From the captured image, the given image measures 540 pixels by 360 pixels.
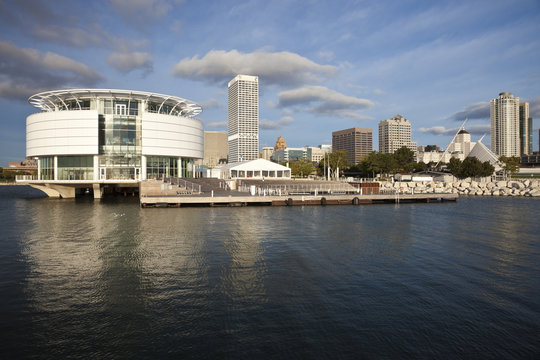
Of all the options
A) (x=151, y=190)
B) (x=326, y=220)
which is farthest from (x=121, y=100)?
(x=326, y=220)

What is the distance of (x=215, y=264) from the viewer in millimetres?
21359

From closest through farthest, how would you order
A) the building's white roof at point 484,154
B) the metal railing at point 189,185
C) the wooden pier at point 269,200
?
the wooden pier at point 269,200, the metal railing at point 189,185, the building's white roof at point 484,154

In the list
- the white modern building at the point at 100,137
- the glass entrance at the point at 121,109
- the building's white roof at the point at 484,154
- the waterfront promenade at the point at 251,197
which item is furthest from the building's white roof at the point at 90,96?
the building's white roof at the point at 484,154

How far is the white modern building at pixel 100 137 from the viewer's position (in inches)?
2643

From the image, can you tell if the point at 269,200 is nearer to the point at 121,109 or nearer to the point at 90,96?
the point at 121,109

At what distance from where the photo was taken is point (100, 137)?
225 ft

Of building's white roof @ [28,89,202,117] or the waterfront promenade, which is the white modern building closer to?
building's white roof @ [28,89,202,117]

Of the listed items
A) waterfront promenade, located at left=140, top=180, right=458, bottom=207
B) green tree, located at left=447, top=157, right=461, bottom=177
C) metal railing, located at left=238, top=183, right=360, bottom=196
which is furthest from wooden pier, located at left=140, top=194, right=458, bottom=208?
green tree, located at left=447, top=157, right=461, bottom=177

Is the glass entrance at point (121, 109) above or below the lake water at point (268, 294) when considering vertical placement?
above

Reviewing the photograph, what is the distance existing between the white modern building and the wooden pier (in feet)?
65.2

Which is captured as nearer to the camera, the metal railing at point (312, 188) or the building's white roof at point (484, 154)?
the metal railing at point (312, 188)

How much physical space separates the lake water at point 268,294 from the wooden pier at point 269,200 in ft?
63.0

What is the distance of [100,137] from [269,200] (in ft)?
125

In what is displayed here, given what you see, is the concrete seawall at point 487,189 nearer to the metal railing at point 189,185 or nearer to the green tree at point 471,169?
the green tree at point 471,169
